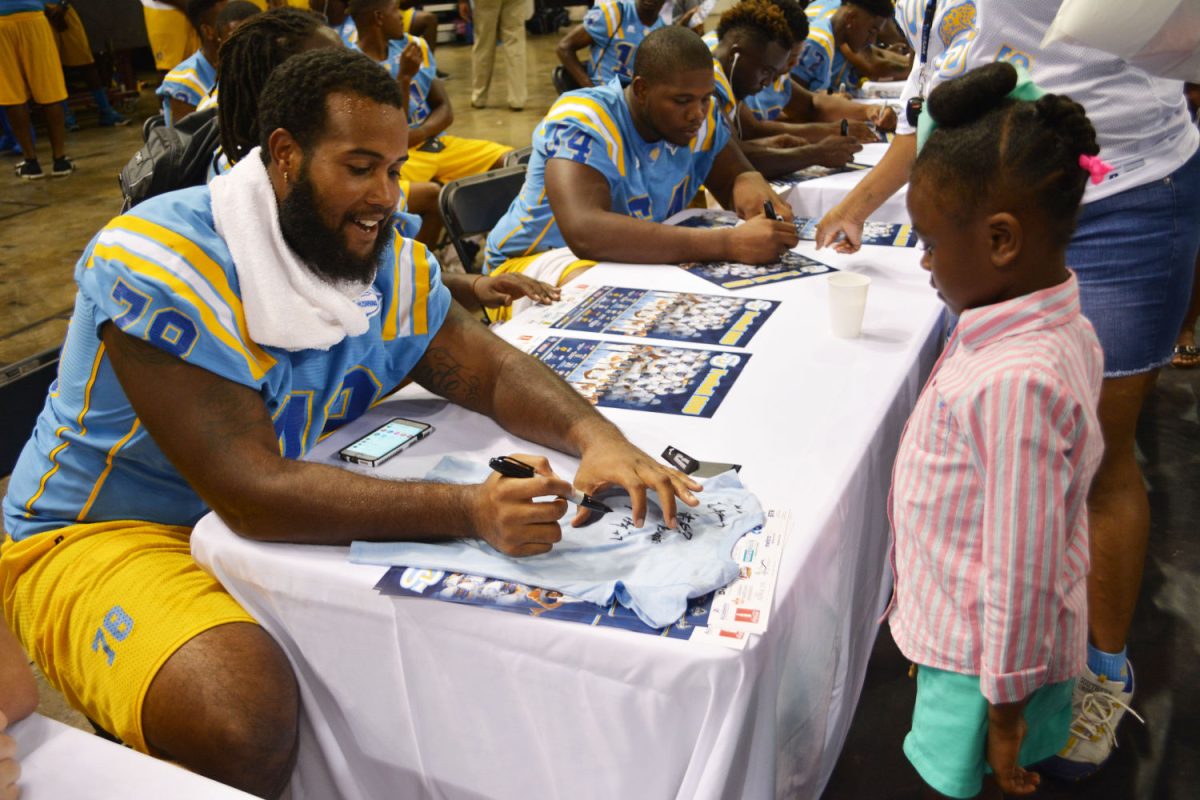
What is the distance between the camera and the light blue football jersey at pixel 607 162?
2.52m

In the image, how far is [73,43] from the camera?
8000mm

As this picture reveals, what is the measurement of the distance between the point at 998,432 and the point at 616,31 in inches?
205

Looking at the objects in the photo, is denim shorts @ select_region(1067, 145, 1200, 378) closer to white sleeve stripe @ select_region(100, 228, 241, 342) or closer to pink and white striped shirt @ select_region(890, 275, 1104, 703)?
pink and white striped shirt @ select_region(890, 275, 1104, 703)

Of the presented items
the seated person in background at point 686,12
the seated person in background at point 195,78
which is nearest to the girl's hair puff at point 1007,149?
the seated person in background at point 195,78

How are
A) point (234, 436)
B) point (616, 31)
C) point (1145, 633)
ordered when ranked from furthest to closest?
1. point (616, 31)
2. point (1145, 633)
3. point (234, 436)

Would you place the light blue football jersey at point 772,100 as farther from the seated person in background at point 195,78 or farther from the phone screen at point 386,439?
the phone screen at point 386,439

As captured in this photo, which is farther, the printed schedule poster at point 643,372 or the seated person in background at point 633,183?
the seated person in background at point 633,183

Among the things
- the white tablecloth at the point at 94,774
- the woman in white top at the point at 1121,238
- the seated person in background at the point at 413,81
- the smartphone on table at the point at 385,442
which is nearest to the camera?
the white tablecloth at the point at 94,774

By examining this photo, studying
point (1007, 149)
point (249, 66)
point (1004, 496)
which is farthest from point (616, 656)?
point (249, 66)

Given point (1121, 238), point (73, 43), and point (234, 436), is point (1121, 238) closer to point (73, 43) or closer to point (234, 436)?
point (234, 436)

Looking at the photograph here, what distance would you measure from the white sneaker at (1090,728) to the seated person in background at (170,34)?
5923 mm

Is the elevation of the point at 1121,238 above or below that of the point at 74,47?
above

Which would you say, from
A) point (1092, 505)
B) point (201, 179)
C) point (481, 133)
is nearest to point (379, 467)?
point (201, 179)

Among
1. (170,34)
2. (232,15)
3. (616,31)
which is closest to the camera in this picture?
(232,15)
